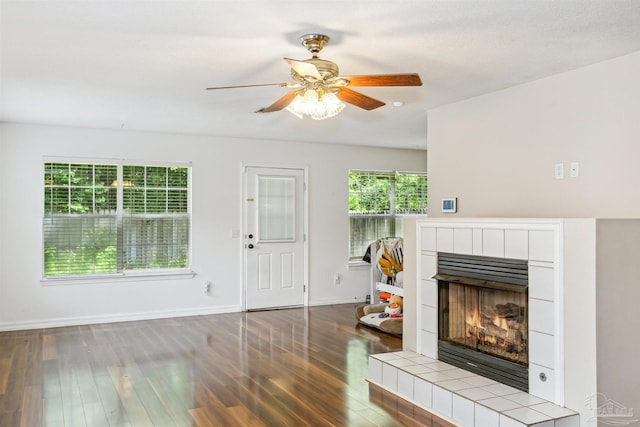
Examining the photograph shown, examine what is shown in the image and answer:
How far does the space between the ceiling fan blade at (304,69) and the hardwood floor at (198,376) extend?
6.76 feet

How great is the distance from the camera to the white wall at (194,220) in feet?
19.6

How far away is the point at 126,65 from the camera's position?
3746 millimetres

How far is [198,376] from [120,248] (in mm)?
2859

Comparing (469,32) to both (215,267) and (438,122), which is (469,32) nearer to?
(438,122)

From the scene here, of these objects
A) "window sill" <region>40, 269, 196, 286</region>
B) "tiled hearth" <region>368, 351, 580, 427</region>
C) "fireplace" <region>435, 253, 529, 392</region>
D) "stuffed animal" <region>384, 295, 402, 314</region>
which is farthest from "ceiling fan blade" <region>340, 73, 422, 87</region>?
"window sill" <region>40, 269, 196, 286</region>

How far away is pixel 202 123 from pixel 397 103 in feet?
Answer: 7.50

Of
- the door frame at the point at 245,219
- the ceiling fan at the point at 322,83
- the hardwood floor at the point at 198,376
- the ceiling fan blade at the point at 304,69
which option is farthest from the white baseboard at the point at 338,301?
the ceiling fan blade at the point at 304,69

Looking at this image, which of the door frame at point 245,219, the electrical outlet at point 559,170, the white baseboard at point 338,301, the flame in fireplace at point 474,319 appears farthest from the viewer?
the white baseboard at point 338,301

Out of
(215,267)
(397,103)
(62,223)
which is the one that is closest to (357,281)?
(215,267)

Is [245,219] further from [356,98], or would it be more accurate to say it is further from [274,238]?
[356,98]

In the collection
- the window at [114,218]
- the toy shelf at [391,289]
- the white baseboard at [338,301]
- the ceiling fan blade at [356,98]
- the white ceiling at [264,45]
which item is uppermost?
the white ceiling at [264,45]

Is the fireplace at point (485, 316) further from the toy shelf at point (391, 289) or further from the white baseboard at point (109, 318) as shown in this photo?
the white baseboard at point (109, 318)

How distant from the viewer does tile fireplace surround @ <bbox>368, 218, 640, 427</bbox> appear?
2920 mm

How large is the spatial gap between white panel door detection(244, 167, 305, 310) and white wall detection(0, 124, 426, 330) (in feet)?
0.49
